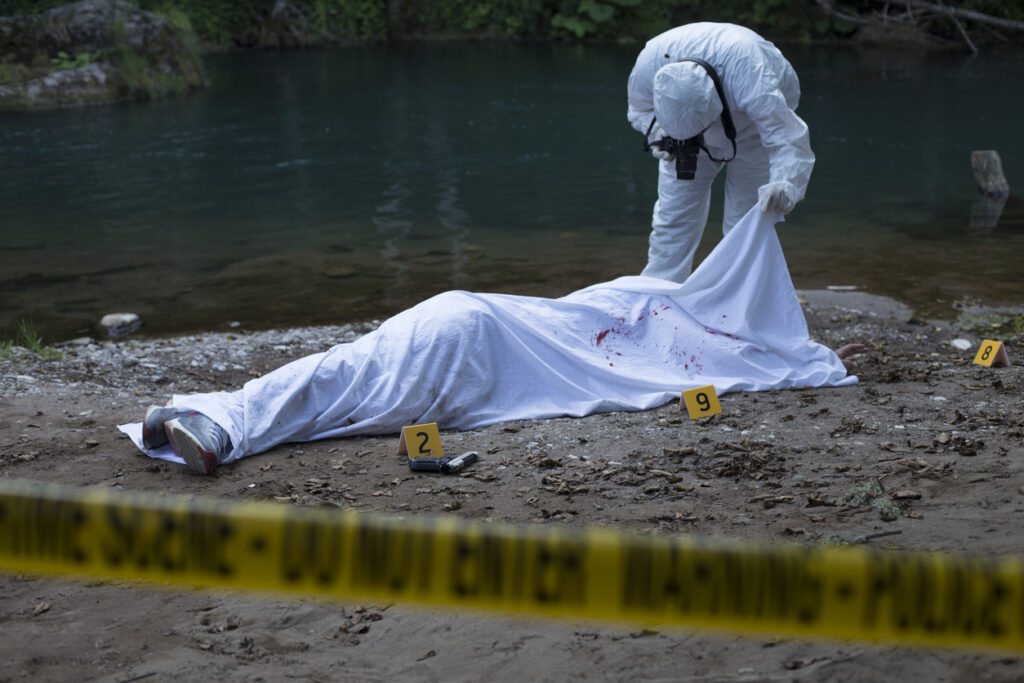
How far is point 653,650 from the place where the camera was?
201 centimetres

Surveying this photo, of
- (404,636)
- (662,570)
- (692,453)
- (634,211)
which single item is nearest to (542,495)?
(692,453)

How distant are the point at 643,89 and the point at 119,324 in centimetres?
435

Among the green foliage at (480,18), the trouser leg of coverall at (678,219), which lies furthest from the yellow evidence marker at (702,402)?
the green foliage at (480,18)

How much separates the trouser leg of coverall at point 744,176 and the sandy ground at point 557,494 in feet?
3.77

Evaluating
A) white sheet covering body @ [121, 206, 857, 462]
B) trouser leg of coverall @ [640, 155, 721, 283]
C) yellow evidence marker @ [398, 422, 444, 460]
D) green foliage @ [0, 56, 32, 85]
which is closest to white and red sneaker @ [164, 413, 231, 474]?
white sheet covering body @ [121, 206, 857, 462]

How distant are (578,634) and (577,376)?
7.24 feet

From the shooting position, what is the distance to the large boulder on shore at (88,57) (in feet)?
61.3

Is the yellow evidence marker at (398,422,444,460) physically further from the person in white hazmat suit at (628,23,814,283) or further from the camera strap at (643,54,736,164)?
the camera strap at (643,54,736,164)

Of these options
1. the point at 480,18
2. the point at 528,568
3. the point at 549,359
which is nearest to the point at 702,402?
the point at 549,359

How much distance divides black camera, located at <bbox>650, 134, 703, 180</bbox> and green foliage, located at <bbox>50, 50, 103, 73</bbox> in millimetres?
17753

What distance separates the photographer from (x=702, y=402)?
13.4 feet

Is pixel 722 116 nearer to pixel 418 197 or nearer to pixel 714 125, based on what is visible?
pixel 714 125

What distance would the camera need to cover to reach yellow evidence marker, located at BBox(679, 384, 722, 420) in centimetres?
407

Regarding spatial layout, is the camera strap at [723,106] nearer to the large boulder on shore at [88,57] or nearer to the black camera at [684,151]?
the black camera at [684,151]
